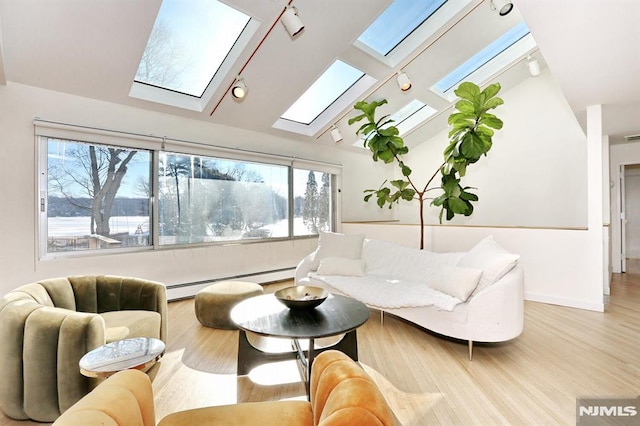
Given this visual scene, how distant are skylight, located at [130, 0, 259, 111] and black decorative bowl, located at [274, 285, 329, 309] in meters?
2.63

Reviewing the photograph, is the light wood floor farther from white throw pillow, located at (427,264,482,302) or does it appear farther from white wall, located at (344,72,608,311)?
white wall, located at (344,72,608,311)

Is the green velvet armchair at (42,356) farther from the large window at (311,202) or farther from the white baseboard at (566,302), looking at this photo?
the white baseboard at (566,302)

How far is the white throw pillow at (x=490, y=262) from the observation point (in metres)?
2.54

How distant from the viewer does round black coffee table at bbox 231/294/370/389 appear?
1779 mm

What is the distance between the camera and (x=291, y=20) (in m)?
2.87

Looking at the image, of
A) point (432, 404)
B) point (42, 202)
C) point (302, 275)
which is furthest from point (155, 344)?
point (42, 202)

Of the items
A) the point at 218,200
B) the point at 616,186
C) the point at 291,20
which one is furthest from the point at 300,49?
the point at 616,186

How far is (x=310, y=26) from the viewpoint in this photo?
10.6ft

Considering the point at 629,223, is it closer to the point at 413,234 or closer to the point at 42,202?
the point at 413,234

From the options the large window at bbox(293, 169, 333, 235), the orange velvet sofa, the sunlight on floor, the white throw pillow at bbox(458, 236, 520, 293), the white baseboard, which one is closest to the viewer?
the orange velvet sofa

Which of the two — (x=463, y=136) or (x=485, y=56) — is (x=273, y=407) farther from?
(x=485, y=56)

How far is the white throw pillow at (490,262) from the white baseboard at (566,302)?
6.01ft

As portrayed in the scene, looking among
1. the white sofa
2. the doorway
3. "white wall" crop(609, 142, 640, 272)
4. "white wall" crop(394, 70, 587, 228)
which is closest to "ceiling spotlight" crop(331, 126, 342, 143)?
the white sofa

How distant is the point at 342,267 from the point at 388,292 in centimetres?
72
